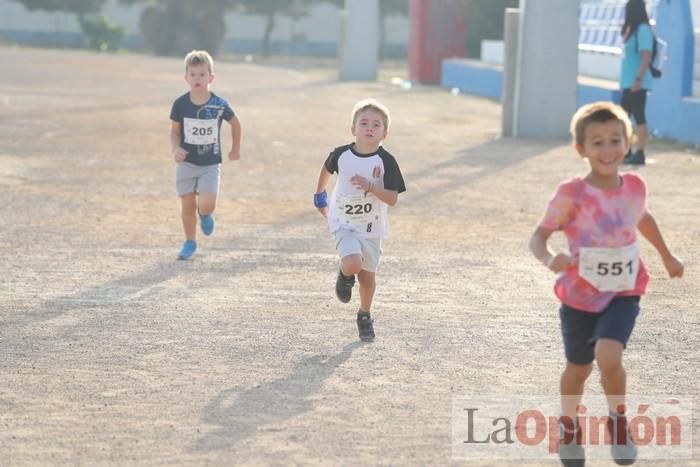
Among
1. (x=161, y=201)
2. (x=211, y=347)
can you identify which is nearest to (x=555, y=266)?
(x=211, y=347)

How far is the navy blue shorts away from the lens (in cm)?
553

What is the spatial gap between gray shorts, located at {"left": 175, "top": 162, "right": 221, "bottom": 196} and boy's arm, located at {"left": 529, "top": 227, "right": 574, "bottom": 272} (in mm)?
5524

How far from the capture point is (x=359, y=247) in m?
8.02

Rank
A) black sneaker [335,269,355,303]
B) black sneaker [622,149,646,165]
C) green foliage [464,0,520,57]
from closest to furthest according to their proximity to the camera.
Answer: black sneaker [335,269,355,303]
black sneaker [622,149,646,165]
green foliage [464,0,520,57]

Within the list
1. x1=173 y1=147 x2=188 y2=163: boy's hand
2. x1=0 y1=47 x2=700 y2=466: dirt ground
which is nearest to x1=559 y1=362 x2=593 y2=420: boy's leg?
x1=0 y1=47 x2=700 y2=466: dirt ground

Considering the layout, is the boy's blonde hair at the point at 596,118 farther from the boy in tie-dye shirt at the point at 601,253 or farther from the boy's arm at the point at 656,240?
the boy's arm at the point at 656,240

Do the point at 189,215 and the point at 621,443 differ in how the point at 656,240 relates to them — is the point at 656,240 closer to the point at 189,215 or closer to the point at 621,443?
the point at 621,443

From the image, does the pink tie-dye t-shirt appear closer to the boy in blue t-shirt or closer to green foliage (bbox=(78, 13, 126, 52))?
the boy in blue t-shirt

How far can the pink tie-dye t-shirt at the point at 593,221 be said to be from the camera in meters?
5.59

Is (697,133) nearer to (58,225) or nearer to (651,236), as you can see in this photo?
(58,225)

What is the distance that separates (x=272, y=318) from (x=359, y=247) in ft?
2.65

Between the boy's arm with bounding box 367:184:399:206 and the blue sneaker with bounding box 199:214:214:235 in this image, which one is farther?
the blue sneaker with bounding box 199:214:214:235

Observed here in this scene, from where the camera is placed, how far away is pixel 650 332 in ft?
27.0

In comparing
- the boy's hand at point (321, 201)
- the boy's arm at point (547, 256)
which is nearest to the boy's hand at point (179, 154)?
the boy's hand at point (321, 201)
